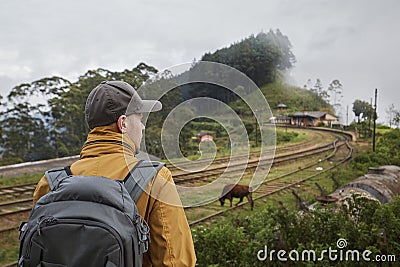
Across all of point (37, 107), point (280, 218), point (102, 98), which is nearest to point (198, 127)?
point (102, 98)

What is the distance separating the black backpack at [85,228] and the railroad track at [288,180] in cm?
338

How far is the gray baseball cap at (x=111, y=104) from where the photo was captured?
1.10 metres

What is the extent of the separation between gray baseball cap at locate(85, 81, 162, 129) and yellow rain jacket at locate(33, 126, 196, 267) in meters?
0.09

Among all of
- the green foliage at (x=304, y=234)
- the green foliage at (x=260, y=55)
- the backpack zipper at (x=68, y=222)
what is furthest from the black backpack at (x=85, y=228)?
the green foliage at (x=260, y=55)

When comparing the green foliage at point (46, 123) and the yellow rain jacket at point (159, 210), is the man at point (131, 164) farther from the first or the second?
the green foliage at point (46, 123)

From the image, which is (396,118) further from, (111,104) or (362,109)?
(111,104)

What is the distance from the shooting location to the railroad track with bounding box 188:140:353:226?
466 cm

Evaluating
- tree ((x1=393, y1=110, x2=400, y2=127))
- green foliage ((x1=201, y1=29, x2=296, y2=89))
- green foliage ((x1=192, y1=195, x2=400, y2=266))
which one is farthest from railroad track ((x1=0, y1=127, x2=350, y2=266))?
green foliage ((x1=201, y1=29, x2=296, y2=89))

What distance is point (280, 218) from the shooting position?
2713mm

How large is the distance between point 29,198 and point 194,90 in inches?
200

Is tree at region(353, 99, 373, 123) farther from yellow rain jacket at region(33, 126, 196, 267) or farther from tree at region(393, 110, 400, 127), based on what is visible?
yellow rain jacket at region(33, 126, 196, 267)

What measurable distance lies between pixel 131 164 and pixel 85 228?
0.23m

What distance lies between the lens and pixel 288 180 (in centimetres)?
652

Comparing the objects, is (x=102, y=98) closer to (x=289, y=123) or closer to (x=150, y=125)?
(x=150, y=125)
